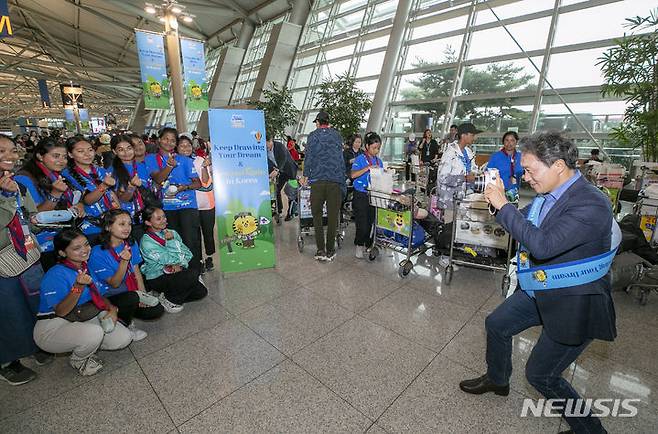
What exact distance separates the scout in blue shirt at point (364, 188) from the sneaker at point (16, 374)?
3238mm

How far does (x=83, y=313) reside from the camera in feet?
6.82

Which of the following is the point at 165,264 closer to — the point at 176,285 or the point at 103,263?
the point at 176,285

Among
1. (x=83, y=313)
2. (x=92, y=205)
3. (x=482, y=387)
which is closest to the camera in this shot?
(x=482, y=387)

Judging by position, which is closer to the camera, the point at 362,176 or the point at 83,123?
the point at 362,176

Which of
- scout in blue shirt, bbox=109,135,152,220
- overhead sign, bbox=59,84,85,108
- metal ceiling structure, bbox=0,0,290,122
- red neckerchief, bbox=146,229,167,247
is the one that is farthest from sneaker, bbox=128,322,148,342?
overhead sign, bbox=59,84,85,108

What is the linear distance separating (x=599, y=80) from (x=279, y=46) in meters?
11.6

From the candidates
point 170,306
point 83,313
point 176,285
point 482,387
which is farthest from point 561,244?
point 170,306

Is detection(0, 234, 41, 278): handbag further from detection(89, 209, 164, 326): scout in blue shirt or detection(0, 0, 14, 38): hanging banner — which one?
detection(0, 0, 14, 38): hanging banner

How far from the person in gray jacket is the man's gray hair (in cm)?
264

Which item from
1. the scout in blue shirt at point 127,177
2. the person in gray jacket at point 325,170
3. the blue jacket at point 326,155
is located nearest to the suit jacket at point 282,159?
the person in gray jacket at point 325,170

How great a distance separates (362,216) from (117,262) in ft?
8.88

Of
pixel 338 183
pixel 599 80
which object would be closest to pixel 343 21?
pixel 599 80

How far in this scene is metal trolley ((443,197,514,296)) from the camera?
321 centimetres

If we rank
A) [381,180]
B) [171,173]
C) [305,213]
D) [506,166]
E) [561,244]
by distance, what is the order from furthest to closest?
[305,213]
[506,166]
[381,180]
[171,173]
[561,244]
